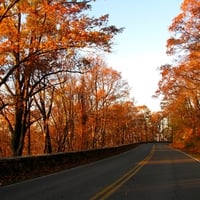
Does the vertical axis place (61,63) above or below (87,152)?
above

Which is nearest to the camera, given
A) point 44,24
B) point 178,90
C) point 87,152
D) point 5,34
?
point 44,24

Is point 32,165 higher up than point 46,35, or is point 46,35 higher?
point 46,35

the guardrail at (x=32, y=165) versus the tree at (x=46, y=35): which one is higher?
the tree at (x=46, y=35)

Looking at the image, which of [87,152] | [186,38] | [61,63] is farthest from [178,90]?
[61,63]

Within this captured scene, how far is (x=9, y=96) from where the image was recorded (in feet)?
82.0

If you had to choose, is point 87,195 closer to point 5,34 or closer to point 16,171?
point 16,171

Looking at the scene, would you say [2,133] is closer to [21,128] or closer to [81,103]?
[81,103]

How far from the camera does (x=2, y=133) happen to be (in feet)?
209

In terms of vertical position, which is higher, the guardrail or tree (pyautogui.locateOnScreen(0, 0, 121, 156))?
tree (pyautogui.locateOnScreen(0, 0, 121, 156))

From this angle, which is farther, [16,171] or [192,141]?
[192,141]

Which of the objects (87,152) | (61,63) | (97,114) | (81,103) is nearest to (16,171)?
(61,63)

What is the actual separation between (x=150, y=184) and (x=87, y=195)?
3.81 meters

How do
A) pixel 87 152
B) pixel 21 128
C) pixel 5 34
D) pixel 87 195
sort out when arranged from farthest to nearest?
1. pixel 87 152
2. pixel 21 128
3. pixel 5 34
4. pixel 87 195

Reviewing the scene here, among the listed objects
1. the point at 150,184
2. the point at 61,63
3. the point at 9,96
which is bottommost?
the point at 150,184
